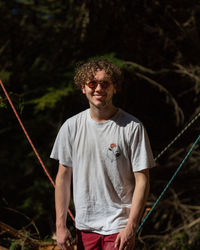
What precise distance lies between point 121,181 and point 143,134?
266 mm

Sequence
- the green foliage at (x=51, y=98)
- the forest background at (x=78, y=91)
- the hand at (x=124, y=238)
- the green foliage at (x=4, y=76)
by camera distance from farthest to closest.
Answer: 1. the green foliage at (x=4, y=76)
2. the forest background at (x=78, y=91)
3. the green foliage at (x=51, y=98)
4. the hand at (x=124, y=238)

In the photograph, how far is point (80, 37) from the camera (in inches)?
174

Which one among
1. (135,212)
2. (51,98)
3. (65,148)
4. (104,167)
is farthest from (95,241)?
(51,98)

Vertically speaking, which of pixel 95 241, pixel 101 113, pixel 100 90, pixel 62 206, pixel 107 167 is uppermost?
pixel 100 90

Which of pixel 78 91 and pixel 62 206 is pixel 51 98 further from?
pixel 62 206

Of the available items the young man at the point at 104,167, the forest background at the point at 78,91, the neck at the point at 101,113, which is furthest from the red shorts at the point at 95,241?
the forest background at the point at 78,91

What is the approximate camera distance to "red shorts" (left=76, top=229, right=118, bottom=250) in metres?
1.68

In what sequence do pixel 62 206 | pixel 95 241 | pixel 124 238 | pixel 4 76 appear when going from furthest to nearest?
pixel 4 76, pixel 62 206, pixel 95 241, pixel 124 238

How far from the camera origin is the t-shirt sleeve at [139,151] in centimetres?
166

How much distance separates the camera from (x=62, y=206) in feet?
6.01

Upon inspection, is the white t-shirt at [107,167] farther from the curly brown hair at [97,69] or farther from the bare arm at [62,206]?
the curly brown hair at [97,69]

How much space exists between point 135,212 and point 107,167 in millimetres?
261

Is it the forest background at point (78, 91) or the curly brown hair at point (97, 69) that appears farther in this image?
the forest background at point (78, 91)

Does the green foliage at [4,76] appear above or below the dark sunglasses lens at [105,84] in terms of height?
above
